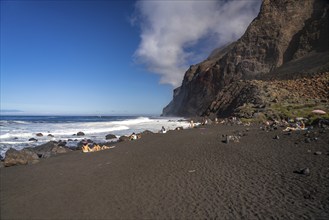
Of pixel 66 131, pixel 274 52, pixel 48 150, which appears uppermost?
pixel 274 52

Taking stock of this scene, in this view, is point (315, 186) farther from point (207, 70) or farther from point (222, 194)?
point (207, 70)

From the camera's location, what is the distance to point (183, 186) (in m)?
9.20

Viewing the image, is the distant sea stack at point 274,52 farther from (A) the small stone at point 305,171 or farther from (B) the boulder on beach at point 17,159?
(A) the small stone at point 305,171

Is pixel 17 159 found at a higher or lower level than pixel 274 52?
lower

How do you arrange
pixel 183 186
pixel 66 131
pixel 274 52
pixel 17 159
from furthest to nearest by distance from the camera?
pixel 274 52
pixel 66 131
pixel 17 159
pixel 183 186

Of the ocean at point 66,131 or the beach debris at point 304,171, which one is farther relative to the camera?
the ocean at point 66,131

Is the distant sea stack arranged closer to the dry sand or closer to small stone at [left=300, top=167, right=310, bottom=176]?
the dry sand

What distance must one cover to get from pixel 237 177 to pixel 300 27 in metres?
70.5

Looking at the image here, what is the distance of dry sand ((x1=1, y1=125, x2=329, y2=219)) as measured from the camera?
24.0 feet

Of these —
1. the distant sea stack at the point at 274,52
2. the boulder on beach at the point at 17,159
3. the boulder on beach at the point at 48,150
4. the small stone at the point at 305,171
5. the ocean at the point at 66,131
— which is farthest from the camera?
the distant sea stack at the point at 274,52

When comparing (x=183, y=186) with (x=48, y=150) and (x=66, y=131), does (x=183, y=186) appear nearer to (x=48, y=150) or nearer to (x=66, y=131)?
(x=48, y=150)

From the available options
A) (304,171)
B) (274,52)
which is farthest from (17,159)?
(274,52)

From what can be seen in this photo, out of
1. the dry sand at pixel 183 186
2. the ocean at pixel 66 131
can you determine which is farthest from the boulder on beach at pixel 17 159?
the ocean at pixel 66 131

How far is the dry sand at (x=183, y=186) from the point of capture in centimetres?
732
